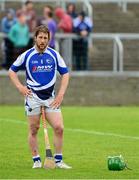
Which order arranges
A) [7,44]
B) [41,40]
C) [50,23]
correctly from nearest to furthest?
[41,40]
[50,23]
[7,44]

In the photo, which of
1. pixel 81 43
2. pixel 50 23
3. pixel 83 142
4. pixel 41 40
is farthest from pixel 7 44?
pixel 41 40

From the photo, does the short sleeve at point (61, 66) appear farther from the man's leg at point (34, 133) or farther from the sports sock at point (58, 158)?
the sports sock at point (58, 158)

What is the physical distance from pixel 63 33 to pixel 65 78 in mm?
16027

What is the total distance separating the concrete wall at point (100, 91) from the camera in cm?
2916

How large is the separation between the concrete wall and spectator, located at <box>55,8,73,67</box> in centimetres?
72

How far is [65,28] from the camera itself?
2969cm

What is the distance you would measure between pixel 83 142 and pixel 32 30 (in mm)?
11720

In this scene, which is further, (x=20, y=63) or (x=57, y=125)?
(x=20, y=63)

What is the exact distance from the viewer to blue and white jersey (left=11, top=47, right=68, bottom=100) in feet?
45.1

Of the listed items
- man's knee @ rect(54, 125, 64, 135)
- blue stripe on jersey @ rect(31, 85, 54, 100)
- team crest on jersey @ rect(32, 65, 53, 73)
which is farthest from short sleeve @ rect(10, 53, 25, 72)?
man's knee @ rect(54, 125, 64, 135)

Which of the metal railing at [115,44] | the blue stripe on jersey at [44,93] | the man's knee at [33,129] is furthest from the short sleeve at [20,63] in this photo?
the metal railing at [115,44]

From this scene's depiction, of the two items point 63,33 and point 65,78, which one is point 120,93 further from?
point 65,78

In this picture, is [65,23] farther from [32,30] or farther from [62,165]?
[62,165]

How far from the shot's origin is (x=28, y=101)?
45.3 feet
